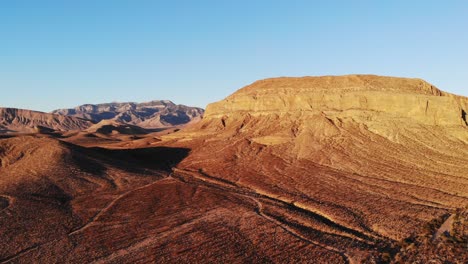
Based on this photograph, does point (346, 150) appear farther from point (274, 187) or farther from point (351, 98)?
point (274, 187)

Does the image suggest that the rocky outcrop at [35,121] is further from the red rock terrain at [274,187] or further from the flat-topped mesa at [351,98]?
the red rock terrain at [274,187]

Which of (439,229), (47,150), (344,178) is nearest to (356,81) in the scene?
(344,178)

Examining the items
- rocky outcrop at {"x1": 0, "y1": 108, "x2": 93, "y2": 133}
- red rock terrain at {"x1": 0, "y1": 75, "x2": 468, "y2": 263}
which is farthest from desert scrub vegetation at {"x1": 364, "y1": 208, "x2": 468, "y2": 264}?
rocky outcrop at {"x1": 0, "y1": 108, "x2": 93, "y2": 133}

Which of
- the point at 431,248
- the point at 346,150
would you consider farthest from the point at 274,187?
the point at 431,248

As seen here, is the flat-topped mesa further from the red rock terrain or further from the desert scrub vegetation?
the desert scrub vegetation

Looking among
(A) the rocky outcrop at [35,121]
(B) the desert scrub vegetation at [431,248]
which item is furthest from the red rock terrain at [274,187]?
(A) the rocky outcrop at [35,121]
